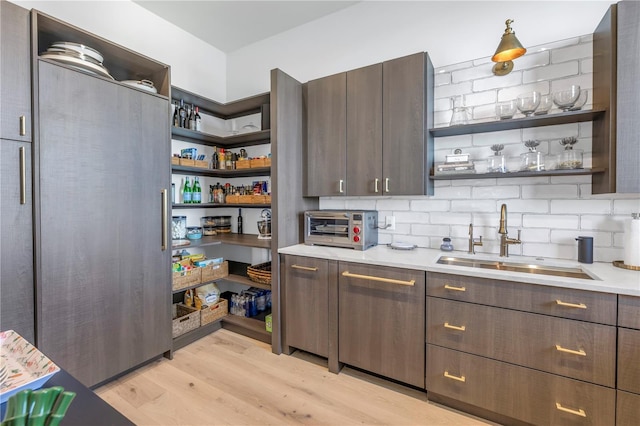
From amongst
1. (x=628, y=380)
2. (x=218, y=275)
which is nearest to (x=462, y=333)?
(x=628, y=380)

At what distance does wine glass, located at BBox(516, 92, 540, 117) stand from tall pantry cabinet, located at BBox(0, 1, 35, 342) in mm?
2947

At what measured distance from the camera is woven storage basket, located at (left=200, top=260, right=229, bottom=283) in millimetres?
2719

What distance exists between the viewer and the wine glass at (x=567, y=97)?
1752 mm

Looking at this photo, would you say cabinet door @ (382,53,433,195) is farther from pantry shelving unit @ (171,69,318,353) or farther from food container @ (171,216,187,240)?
food container @ (171,216,187,240)

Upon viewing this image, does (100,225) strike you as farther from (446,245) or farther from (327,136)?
(446,245)

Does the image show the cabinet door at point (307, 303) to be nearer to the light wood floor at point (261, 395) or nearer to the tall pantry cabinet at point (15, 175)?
the light wood floor at point (261, 395)

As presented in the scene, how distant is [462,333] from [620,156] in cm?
128

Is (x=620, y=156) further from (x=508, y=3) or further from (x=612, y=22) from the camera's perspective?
(x=508, y=3)

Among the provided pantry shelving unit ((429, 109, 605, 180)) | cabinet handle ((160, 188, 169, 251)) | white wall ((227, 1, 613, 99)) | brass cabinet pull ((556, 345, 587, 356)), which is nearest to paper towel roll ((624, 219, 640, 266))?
pantry shelving unit ((429, 109, 605, 180))

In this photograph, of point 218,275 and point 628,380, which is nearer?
point 628,380

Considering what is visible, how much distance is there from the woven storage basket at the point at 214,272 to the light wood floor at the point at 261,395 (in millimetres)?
655

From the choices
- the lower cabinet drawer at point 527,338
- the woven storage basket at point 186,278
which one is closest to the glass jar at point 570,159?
the lower cabinet drawer at point 527,338

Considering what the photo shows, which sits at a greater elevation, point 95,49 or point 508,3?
point 508,3

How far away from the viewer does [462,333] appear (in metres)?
1.71
